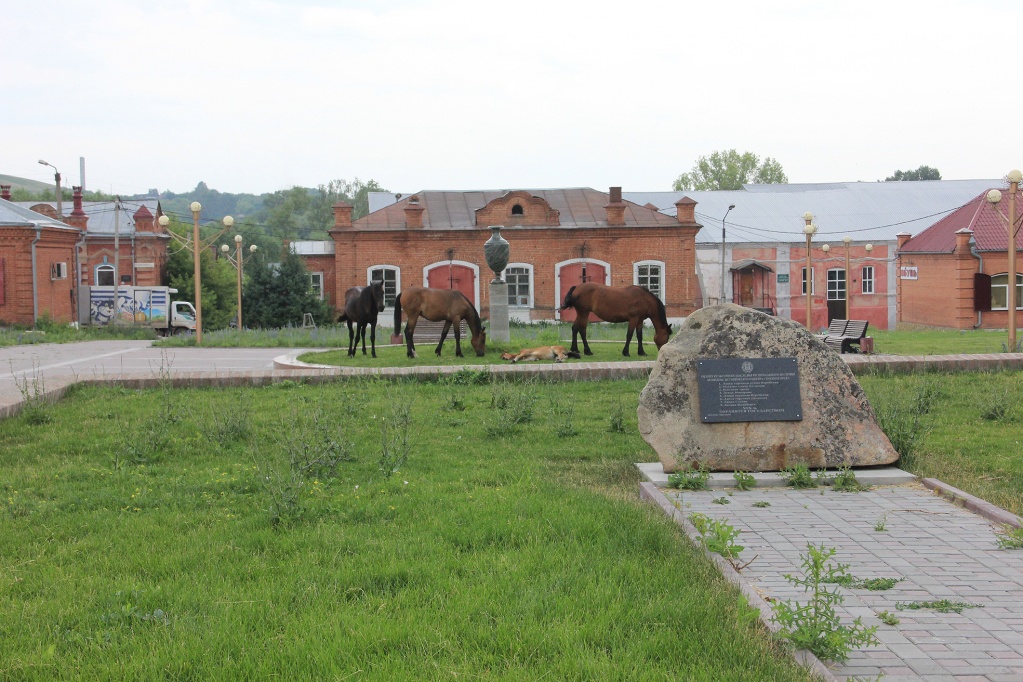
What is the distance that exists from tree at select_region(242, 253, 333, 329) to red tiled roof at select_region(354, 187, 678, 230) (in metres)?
3.74

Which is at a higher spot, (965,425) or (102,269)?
(102,269)

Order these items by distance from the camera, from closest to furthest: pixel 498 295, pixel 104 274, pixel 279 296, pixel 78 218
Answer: pixel 498 295 → pixel 279 296 → pixel 78 218 → pixel 104 274

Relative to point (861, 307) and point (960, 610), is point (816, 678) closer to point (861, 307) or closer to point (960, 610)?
point (960, 610)

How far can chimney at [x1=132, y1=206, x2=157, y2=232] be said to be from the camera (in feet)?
162

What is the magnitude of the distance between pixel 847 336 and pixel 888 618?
56.1ft

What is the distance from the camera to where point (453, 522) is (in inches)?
232

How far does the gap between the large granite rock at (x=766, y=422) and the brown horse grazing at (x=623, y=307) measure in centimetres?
937

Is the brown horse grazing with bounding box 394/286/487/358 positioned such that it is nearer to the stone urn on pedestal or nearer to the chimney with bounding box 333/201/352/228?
the stone urn on pedestal

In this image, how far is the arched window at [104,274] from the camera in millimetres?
49550

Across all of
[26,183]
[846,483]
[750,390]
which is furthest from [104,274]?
[26,183]

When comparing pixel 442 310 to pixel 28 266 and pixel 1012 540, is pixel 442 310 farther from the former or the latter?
pixel 28 266

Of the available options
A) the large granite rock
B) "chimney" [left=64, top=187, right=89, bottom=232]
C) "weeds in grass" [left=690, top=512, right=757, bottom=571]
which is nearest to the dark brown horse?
the large granite rock

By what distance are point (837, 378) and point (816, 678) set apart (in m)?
4.27

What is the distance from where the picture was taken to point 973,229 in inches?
1490
